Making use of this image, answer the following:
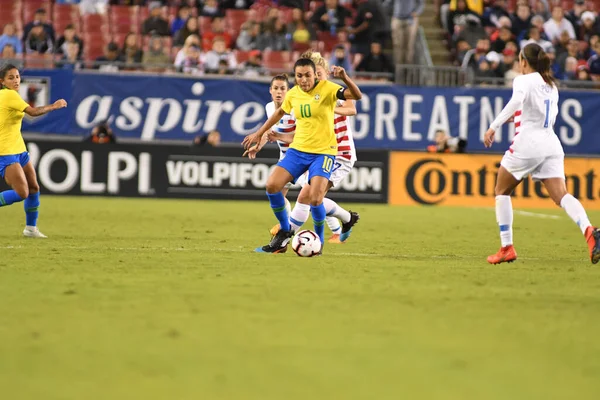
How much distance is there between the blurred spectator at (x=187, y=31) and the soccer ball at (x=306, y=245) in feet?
43.3

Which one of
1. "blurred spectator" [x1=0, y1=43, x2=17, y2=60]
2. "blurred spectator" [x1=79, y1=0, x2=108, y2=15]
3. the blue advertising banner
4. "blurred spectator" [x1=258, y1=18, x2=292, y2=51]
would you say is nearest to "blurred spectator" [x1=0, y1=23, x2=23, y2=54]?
"blurred spectator" [x1=0, y1=43, x2=17, y2=60]

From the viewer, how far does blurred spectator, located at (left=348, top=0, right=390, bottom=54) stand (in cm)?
2473

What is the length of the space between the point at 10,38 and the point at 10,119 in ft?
34.5

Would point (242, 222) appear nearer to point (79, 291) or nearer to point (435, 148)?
point (435, 148)

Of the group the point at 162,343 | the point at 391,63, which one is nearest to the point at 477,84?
the point at 391,63

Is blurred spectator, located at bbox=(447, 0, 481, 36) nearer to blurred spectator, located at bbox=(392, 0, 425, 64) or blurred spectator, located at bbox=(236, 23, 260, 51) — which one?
blurred spectator, located at bbox=(392, 0, 425, 64)

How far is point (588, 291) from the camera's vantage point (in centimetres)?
841

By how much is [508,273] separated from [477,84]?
14.4m

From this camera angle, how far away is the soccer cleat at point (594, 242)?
33.0 feet

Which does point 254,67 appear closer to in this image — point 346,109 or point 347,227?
point 347,227

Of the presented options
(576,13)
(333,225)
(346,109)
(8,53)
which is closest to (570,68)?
(576,13)

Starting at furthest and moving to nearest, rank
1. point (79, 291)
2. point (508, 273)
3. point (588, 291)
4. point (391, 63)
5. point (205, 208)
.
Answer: point (391, 63) → point (205, 208) → point (508, 273) → point (588, 291) → point (79, 291)

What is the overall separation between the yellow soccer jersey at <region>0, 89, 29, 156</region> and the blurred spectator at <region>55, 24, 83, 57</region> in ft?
33.7

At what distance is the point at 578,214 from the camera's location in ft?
33.9
